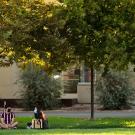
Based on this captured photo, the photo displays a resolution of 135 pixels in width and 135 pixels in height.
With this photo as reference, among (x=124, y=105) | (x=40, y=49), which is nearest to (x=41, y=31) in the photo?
(x=40, y=49)

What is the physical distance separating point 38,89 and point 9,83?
11.7 ft

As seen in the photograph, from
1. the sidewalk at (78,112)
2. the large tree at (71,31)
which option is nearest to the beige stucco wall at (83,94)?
the sidewalk at (78,112)

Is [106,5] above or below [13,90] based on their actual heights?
above

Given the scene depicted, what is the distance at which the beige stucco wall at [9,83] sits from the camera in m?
32.4

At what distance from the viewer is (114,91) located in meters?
29.7

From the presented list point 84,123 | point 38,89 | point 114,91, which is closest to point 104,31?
point 84,123

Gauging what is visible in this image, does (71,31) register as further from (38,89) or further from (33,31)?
(38,89)

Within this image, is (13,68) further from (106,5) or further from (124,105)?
(106,5)

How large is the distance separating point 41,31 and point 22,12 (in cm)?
116

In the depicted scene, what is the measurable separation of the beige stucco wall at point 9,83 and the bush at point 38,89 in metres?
2.49

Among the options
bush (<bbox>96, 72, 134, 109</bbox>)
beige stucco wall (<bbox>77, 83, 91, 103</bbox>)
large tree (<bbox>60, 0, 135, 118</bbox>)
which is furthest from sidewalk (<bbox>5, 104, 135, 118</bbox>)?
large tree (<bbox>60, 0, 135, 118</bbox>)

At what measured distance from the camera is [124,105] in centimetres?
2978

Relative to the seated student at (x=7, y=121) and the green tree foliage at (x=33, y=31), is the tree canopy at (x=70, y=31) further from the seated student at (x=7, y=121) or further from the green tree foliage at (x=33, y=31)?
the seated student at (x=7, y=121)

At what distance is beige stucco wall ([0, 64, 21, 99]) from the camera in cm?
3238
